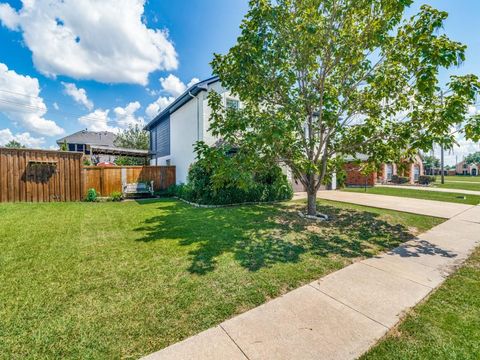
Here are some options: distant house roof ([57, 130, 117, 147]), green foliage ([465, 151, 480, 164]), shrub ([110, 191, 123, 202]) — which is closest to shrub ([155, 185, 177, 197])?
shrub ([110, 191, 123, 202])

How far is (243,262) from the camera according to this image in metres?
4.20

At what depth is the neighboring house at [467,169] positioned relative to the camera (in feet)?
207

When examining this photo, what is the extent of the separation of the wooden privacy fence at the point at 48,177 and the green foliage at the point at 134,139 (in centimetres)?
1907

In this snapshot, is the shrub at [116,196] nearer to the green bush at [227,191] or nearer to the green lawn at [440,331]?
the green bush at [227,191]

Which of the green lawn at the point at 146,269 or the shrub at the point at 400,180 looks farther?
the shrub at the point at 400,180

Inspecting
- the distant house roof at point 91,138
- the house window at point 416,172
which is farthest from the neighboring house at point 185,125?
the house window at point 416,172

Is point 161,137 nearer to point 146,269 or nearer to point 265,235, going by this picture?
point 265,235

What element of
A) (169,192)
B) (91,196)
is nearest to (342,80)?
(169,192)

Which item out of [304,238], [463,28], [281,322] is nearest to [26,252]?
[281,322]

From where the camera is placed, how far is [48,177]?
10.5 m

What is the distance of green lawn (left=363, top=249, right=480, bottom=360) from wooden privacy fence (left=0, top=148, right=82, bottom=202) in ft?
43.3

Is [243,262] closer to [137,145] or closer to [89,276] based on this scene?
[89,276]

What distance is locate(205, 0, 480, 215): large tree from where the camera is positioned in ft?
18.7

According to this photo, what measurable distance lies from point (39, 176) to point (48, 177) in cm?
33
